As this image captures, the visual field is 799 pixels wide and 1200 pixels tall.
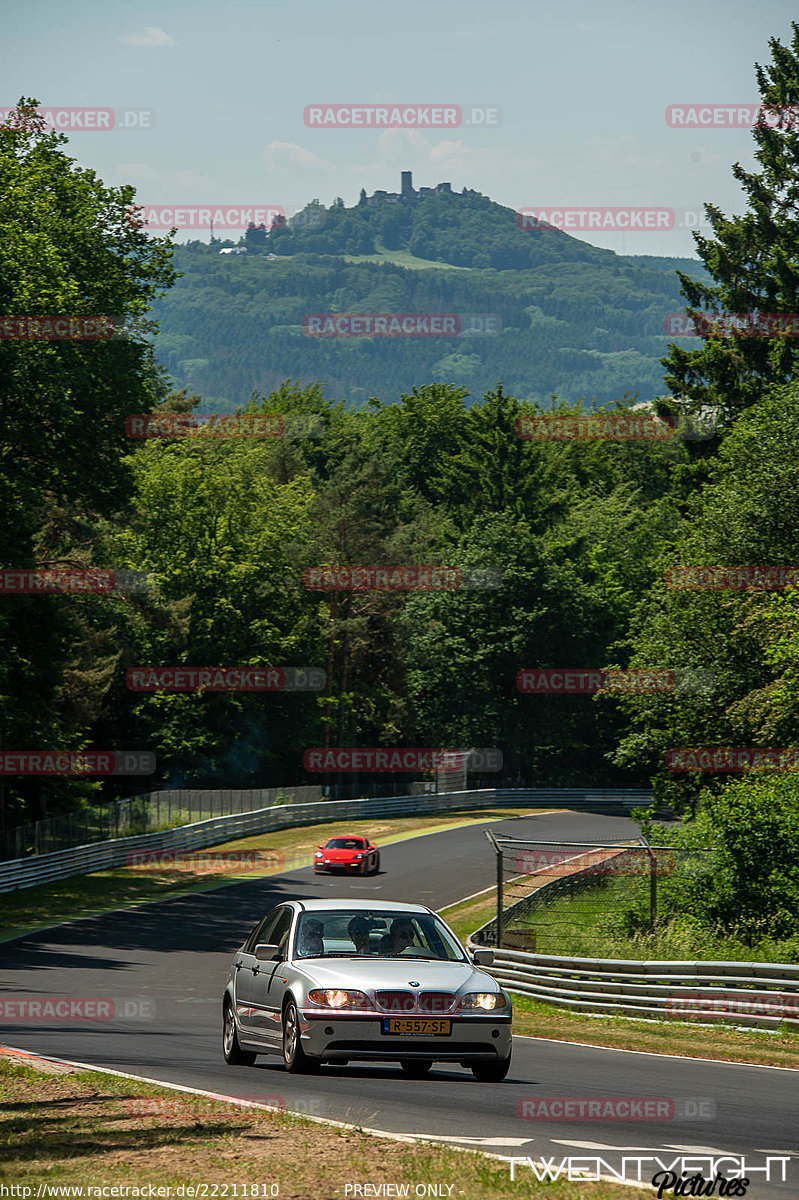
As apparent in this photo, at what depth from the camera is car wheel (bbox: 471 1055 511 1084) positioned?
38.7ft

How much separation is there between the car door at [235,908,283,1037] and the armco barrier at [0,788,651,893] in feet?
97.6

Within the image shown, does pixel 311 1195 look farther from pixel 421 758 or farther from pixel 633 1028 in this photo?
pixel 421 758

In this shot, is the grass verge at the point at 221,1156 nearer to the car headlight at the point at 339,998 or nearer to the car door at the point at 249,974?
the car headlight at the point at 339,998

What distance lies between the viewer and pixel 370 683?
86625 mm

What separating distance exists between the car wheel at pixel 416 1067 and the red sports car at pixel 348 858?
34.1m

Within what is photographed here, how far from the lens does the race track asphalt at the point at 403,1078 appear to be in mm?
9180

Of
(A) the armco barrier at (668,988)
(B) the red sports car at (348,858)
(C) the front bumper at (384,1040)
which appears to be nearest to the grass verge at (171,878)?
(B) the red sports car at (348,858)

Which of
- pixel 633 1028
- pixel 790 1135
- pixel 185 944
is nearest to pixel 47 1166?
pixel 790 1135

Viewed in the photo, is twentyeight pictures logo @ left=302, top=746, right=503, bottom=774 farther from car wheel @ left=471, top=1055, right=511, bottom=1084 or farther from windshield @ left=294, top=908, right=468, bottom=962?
car wheel @ left=471, top=1055, right=511, bottom=1084

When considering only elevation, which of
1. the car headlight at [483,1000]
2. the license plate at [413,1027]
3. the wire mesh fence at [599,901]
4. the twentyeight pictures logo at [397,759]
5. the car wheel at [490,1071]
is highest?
the car headlight at [483,1000]

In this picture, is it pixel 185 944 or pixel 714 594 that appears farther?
pixel 714 594

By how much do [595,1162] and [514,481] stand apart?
87473mm

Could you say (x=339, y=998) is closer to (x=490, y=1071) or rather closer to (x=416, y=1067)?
(x=416, y=1067)

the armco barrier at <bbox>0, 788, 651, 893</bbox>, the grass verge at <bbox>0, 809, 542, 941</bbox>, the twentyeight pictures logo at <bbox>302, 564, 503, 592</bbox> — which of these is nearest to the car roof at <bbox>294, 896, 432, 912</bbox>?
the grass verge at <bbox>0, 809, 542, 941</bbox>
